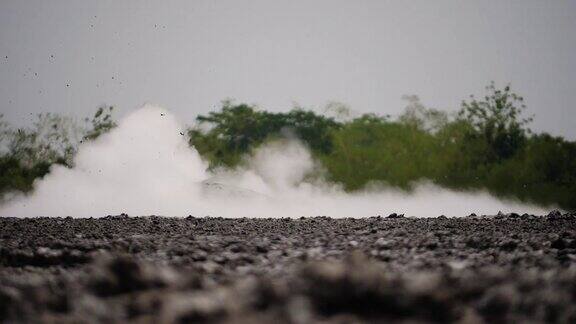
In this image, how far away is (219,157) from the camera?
4788 cm

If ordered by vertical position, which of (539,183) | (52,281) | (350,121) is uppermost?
(350,121)

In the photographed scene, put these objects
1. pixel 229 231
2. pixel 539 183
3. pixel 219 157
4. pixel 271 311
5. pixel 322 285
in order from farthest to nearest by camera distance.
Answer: pixel 219 157 < pixel 539 183 < pixel 229 231 < pixel 322 285 < pixel 271 311

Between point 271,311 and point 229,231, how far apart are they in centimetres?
941

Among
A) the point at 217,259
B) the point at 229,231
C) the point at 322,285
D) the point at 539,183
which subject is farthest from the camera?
the point at 539,183

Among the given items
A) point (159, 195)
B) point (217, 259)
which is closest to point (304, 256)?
point (217, 259)

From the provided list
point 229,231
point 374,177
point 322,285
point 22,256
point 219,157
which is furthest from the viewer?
point 219,157

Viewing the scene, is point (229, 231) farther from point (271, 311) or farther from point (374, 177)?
point (374, 177)

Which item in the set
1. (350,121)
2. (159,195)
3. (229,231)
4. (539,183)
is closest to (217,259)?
(229,231)

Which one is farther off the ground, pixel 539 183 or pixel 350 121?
pixel 350 121

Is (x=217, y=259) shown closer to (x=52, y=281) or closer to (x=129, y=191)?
(x=52, y=281)

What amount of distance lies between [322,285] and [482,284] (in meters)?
1.18

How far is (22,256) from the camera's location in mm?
7039

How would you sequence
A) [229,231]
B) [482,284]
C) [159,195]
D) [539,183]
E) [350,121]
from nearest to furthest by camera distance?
[482,284]
[229,231]
[159,195]
[539,183]
[350,121]

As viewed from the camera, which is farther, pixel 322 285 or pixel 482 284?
pixel 482 284
